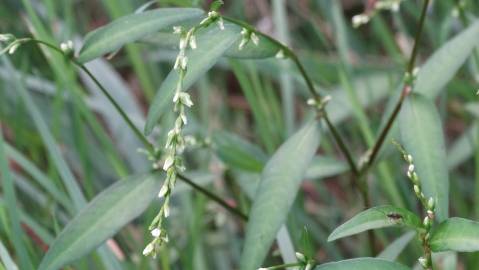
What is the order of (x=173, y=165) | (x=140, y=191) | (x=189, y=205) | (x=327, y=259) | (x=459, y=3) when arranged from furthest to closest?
(x=327, y=259) → (x=189, y=205) → (x=459, y=3) → (x=140, y=191) → (x=173, y=165)

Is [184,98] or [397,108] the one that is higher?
[184,98]

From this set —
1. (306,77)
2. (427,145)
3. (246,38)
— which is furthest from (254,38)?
(427,145)

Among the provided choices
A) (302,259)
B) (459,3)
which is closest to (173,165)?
(302,259)

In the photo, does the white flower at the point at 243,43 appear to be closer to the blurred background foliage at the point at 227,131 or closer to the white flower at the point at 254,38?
the white flower at the point at 254,38

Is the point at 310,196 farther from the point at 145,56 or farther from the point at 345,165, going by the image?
the point at 345,165

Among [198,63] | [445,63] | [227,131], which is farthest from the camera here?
[227,131]

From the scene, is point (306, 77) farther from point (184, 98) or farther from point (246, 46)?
point (184, 98)
